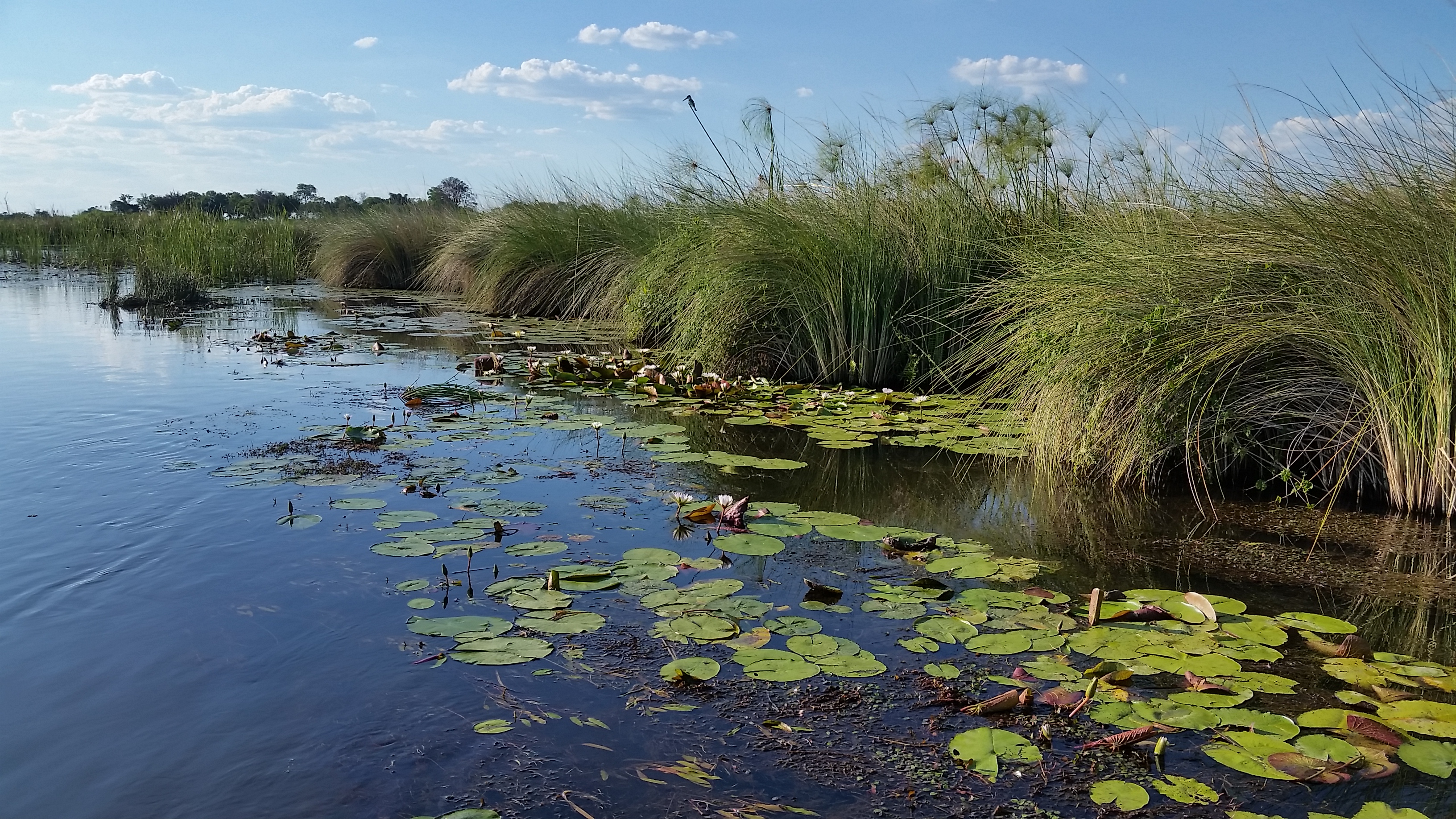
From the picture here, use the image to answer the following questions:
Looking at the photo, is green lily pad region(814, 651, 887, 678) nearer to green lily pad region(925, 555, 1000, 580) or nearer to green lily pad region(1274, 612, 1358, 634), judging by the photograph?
green lily pad region(925, 555, 1000, 580)

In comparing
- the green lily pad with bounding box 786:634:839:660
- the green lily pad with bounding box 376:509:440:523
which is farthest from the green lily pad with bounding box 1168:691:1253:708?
the green lily pad with bounding box 376:509:440:523

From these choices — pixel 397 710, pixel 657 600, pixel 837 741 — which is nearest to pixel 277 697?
pixel 397 710

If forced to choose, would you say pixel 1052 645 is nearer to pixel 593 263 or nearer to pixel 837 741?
pixel 837 741

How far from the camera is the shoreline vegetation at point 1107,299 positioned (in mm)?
4145

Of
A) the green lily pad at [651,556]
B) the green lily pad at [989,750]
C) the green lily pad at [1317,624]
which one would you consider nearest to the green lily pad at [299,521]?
the green lily pad at [651,556]

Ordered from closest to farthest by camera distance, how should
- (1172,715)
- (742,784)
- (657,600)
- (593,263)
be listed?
(742,784) → (1172,715) → (657,600) → (593,263)

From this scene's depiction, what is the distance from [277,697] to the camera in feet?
7.58

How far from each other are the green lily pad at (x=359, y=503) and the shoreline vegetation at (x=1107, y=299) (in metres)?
2.92

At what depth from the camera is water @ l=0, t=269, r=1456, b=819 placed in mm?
1979

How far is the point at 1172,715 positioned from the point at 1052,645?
1.37 ft

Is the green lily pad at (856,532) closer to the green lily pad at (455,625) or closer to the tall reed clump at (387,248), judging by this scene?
the green lily pad at (455,625)

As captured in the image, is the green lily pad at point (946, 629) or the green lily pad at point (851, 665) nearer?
the green lily pad at point (851, 665)

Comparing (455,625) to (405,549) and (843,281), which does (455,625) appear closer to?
(405,549)

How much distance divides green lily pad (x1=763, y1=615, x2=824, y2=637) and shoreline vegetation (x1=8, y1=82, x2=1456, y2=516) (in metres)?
2.24
